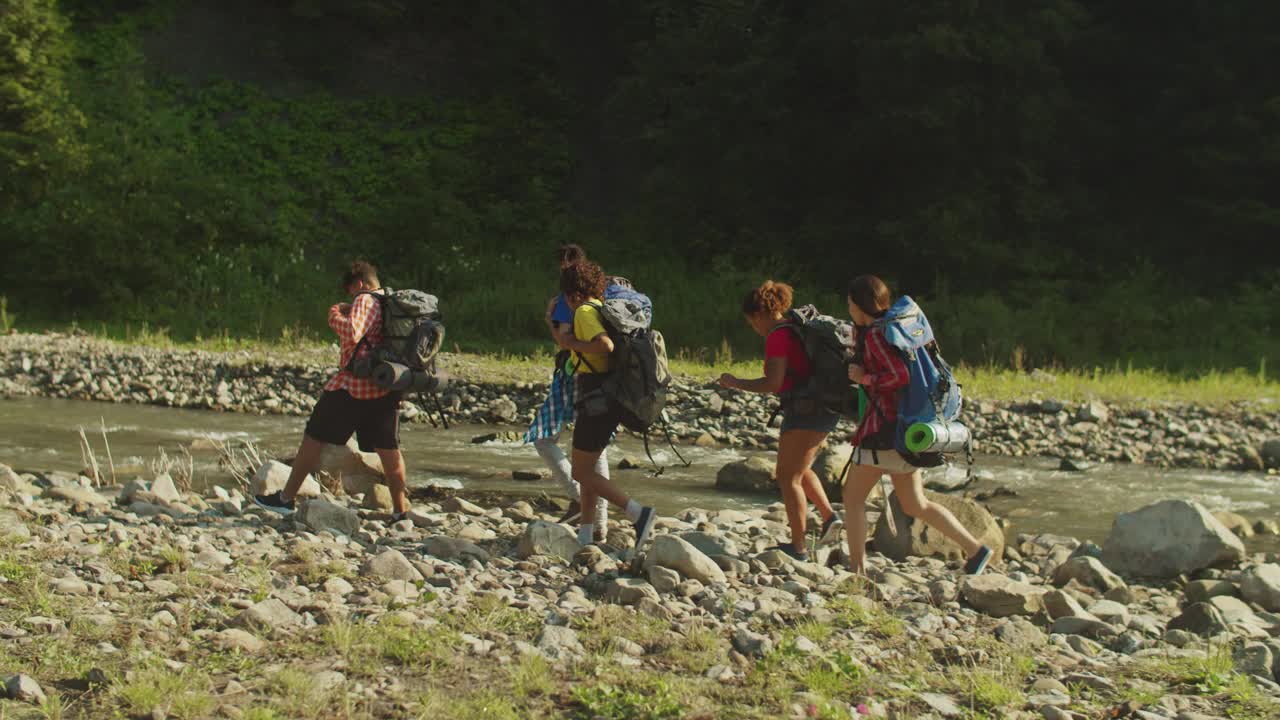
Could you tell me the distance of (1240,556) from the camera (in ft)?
27.8

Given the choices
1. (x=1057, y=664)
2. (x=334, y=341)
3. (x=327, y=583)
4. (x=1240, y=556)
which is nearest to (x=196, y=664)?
(x=327, y=583)

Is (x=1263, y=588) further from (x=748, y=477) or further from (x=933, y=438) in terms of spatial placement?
(x=748, y=477)

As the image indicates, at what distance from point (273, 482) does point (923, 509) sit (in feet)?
15.5

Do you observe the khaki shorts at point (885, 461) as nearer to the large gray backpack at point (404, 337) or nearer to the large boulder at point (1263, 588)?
the large boulder at point (1263, 588)

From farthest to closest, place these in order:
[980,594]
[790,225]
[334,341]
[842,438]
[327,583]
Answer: [790,225] < [334,341] < [842,438] < [980,594] < [327,583]

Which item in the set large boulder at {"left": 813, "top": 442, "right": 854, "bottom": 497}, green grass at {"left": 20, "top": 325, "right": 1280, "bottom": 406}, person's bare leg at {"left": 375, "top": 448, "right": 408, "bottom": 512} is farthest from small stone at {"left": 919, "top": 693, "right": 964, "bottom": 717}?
green grass at {"left": 20, "top": 325, "right": 1280, "bottom": 406}

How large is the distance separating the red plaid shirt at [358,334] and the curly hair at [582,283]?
1.25m

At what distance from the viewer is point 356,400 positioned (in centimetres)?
780

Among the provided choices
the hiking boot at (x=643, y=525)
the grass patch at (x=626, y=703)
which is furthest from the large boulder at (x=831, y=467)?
the grass patch at (x=626, y=703)

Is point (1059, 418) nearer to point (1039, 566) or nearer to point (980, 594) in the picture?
point (1039, 566)

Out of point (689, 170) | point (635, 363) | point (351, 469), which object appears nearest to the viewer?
point (635, 363)

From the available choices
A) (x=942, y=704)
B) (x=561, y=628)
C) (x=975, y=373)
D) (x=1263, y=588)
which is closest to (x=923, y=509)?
(x=1263, y=588)

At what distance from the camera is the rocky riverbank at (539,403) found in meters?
14.7

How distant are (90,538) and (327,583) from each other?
162 centimetres
